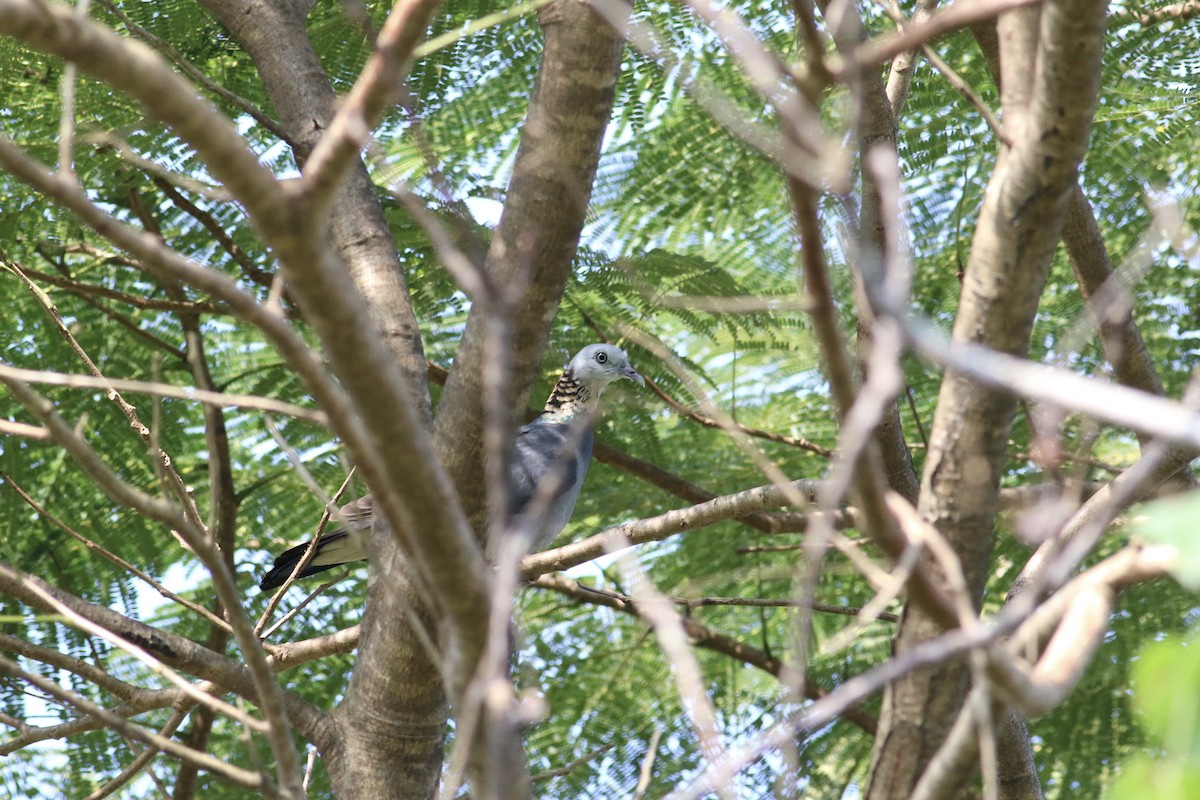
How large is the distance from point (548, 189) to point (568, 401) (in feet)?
9.94

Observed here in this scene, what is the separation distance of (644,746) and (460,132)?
2.56m

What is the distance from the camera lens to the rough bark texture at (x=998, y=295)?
1647 mm

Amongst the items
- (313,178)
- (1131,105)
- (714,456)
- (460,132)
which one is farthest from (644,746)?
(313,178)

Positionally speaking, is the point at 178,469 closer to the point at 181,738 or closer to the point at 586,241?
the point at 181,738

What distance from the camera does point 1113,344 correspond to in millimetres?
3115

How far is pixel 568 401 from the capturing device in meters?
5.88

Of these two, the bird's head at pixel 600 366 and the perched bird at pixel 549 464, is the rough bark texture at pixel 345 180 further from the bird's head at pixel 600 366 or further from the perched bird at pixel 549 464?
the bird's head at pixel 600 366

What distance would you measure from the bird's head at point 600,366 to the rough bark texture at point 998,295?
2.95m

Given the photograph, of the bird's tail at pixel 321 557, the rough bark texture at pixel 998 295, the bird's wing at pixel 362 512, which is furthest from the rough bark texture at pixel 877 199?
the bird's wing at pixel 362 512

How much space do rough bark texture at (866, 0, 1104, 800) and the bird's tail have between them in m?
2.87

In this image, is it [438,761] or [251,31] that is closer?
[438,761]

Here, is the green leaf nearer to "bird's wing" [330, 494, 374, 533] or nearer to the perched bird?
the perched bird

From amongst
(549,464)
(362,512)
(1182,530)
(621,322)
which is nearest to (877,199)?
(621,322)

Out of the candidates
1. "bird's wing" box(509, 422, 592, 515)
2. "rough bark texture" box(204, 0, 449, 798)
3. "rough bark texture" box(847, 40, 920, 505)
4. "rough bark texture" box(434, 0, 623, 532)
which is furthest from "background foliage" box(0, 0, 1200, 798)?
"rough bark texture" box(434, 0, 623, 532)
